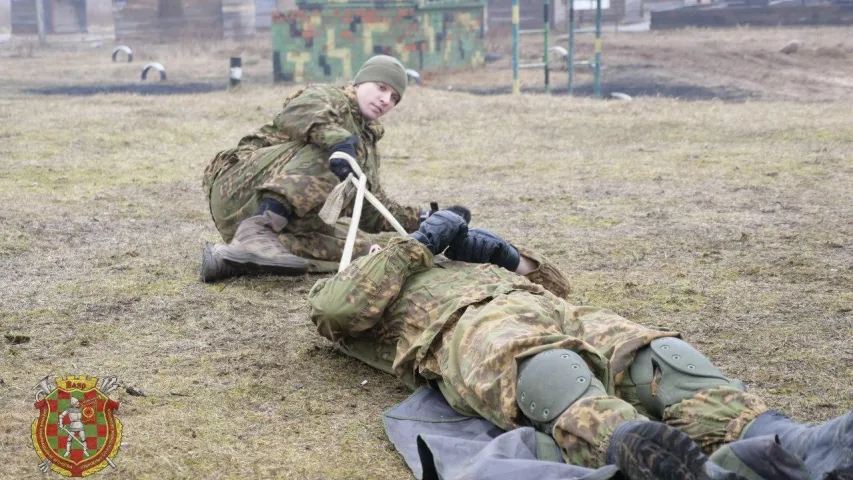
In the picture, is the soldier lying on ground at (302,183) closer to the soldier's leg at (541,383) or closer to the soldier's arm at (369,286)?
the soldier's arm at (369,286)

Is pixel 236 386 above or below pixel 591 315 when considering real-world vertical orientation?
below

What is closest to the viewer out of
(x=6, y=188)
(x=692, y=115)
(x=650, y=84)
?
(x=6, y=188)

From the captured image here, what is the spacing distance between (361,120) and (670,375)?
9.11 ft

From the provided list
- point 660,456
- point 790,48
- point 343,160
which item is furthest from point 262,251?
point 790,48

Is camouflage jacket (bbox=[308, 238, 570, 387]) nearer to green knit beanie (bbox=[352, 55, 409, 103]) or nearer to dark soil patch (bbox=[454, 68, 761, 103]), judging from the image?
green knit beanie (bbox=[352, 55, 409, 103])

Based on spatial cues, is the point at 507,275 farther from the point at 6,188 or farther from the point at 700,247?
the point at 6,188

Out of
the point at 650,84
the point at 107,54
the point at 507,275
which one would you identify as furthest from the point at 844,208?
the point at 107,54

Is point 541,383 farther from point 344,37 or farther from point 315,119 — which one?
point 344,37

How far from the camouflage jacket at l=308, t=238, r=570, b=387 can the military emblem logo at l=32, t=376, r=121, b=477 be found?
91 centimetres

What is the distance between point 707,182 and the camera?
24.7 feet

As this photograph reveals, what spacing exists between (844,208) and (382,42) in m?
12.5

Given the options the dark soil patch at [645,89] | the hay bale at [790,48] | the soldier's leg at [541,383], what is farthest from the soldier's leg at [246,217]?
the hay bale at [790,48]

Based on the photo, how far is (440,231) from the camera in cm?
362

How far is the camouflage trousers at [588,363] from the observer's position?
8.37ft
